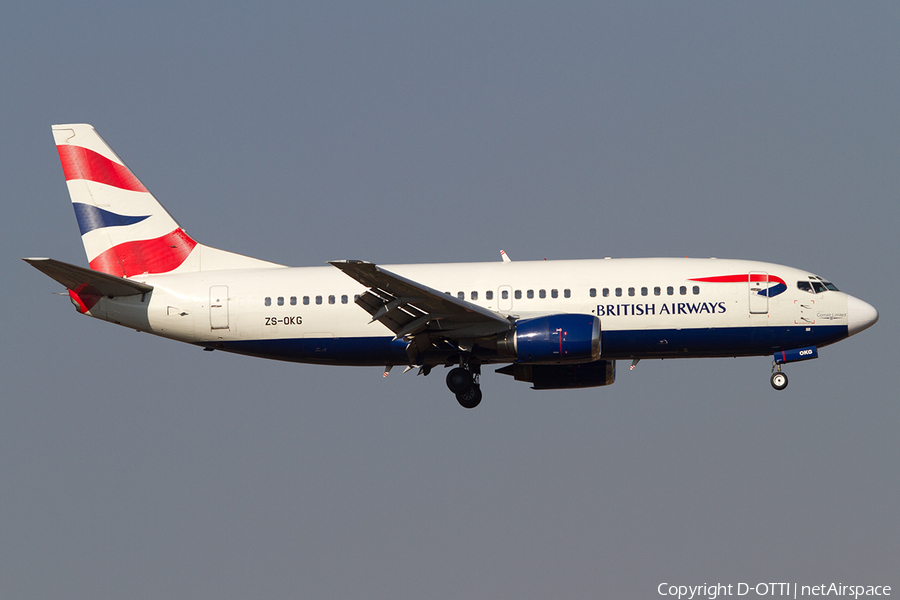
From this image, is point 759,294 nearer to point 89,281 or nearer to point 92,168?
point 89,281

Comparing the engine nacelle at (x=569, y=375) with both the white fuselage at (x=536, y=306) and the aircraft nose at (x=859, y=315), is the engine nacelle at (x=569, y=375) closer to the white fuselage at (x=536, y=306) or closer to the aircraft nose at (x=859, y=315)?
the white fuselage at (x=536, y=306)

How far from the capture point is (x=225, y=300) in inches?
1364

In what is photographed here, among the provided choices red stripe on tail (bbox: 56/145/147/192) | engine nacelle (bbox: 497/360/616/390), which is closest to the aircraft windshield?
engine nacelle (bbox: 497/360/616/390)

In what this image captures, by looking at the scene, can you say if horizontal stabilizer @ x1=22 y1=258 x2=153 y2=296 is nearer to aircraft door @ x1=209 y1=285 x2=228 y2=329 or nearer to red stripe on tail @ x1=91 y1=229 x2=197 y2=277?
red stripe on tail @ x1=91 y1=229 x2=197 y2=277

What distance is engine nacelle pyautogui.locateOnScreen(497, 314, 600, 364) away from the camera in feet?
102

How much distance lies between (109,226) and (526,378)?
14.9 metres

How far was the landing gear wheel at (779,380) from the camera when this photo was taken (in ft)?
110

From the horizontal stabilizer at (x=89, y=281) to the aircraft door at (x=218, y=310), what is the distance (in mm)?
2120

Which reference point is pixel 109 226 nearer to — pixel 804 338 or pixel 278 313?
pixel 278 313

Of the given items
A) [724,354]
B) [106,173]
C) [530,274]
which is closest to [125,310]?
[106,173]

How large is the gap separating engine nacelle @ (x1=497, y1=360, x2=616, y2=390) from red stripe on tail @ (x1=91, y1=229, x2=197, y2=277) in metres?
11.7

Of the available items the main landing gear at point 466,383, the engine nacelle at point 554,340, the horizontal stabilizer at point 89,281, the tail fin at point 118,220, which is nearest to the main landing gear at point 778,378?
the engine nacelle at point 554,340

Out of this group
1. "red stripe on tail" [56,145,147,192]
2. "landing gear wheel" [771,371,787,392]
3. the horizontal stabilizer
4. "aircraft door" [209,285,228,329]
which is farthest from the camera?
"red stripe on tail" [56,145,147,192]

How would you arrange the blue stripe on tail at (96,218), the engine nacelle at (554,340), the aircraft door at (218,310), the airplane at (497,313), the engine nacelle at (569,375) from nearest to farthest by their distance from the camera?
the engine nacelle at (554,340), the airplane at (497,313), the aircraft door at (218,310), the engine nacelle at (569,375), the blue stripe on tail at (96,218)
